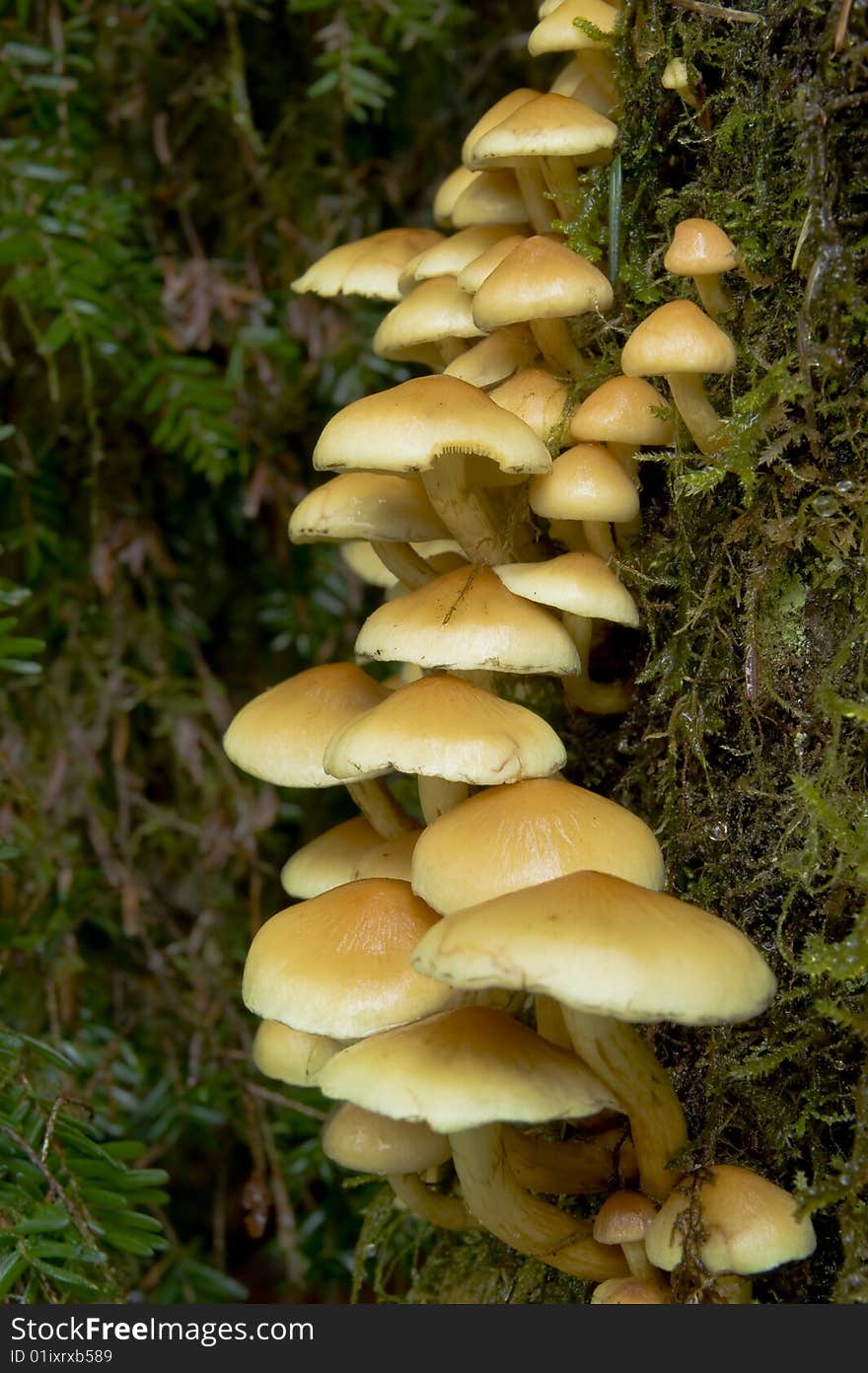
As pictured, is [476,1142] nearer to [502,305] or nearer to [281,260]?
[502,305]

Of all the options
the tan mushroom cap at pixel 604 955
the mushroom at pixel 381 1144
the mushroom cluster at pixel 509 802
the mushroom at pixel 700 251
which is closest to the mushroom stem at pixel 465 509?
the mushroom cluster at pixel 509 802

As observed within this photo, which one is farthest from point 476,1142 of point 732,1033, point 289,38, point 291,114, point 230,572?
point 289,38

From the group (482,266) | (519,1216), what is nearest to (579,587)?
(482,266)

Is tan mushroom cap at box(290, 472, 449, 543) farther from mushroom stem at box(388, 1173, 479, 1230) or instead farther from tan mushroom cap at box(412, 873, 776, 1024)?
mushroom stem at box(388, 1173, 479, 1230)

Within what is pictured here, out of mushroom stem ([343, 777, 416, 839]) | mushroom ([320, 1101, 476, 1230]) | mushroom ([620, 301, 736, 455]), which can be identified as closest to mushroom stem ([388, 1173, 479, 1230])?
mushroom ([320, 1101, 476, 1230])

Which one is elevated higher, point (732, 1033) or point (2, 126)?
point (2, 126)

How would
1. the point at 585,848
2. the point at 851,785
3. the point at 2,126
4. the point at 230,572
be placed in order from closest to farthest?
1. the point at 585,848
2. the point at 851,785
3. the point at 2,126
4. the point at 230,572
